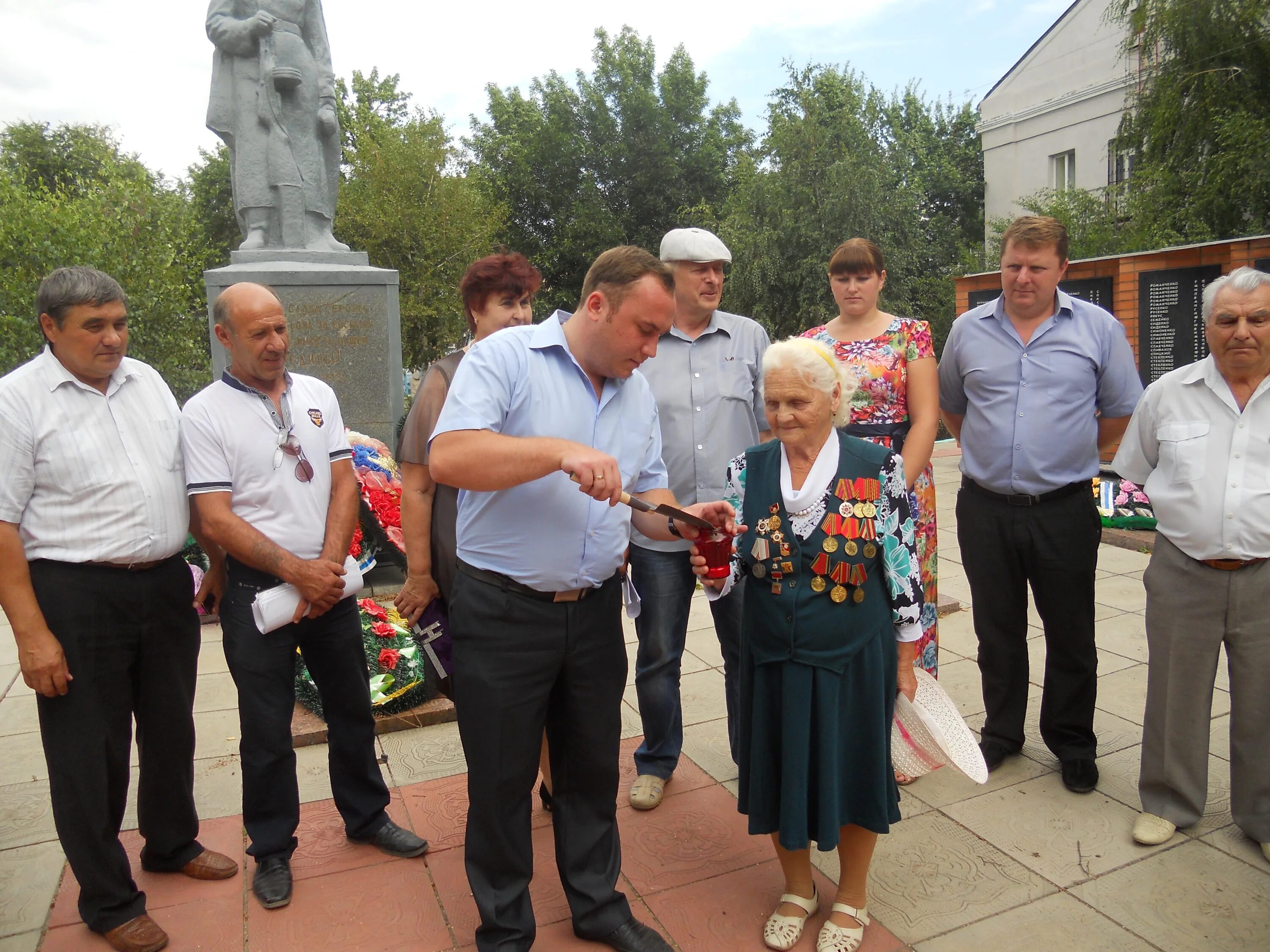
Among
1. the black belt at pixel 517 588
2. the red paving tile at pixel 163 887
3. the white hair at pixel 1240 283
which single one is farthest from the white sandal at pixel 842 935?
the white hair at pixel 1240 283

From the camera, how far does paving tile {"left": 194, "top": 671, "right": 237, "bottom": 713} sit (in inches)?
175

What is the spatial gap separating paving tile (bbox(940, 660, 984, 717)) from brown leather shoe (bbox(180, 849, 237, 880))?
2.89 m

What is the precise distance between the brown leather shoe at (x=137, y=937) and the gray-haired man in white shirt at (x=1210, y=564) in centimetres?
296

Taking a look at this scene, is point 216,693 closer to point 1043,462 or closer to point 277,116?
point 1043,462

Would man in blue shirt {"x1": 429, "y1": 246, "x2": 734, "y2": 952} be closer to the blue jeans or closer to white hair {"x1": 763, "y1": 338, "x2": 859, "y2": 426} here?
white hair {"x1": 763, "y1": 338, "x2": 859, "y2": 426}

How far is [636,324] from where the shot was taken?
86.4 inches

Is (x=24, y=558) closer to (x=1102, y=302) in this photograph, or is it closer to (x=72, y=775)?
(x=72, y=775)

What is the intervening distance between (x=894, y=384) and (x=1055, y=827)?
159 cm

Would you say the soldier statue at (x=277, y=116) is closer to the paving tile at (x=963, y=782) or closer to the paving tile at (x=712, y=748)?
the paving tile at (x=712, y=748)

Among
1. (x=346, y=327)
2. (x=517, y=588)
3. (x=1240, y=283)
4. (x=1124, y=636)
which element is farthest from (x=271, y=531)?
(x=346, y=327)

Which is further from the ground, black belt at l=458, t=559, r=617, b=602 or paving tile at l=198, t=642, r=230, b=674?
black belt at l=458, t=559, r=617, b=602

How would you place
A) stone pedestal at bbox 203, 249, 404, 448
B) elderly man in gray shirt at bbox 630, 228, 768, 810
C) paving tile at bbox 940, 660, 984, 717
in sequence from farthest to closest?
stone pedestal at bbox 203, 249, 404, 448, paving tile at bbox 940, 660, 984, 717, elderly man in gray shirt at bbox 630, 228, 768, 810

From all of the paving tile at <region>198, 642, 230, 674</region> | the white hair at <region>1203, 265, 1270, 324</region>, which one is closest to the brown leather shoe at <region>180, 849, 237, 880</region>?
the paving tile at <region>198, 642, 230, 674</region>

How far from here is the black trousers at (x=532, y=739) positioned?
232 centimetres
